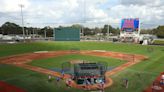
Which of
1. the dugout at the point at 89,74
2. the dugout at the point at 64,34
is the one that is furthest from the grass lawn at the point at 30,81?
the dugout at the point at 64,34

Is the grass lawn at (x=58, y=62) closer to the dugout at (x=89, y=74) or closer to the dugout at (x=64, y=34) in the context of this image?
the dugout at (x=89, y=74)

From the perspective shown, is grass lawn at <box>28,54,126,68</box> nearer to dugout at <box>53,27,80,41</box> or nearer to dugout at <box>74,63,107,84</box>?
dugout at <box>74,63,107,84</box>

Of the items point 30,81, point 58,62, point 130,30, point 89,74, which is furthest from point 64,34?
point 89,74

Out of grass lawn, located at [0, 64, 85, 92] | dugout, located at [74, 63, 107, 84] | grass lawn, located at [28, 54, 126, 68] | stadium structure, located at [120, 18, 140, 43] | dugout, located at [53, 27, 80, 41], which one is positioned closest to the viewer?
grass lawn, located at [0, 64, 85, 92]

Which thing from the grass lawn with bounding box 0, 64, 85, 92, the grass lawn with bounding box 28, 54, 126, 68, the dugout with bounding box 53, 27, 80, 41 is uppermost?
the dugout with bounding box 53, 27, 80, 41

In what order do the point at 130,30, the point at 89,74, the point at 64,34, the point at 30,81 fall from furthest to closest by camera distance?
the point at 64,34 → the point at 130,30 → the point at 30,81 → the point at 89,74

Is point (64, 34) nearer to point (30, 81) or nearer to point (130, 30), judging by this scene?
point (130, 30)

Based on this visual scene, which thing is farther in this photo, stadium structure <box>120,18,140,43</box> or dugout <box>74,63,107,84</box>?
stadium structure <box>120,18,140,43</box>

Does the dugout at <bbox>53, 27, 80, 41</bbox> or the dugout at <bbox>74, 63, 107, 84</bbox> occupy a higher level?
the dugout at <bbox>53, 27, 80, 41</bbox>

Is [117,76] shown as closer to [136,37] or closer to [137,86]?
[137,86]

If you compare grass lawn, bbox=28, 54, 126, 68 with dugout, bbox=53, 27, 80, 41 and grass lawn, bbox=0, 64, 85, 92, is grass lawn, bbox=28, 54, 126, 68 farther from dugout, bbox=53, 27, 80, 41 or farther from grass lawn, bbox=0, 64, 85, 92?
dugout, bbox=53, 27, 80, 41

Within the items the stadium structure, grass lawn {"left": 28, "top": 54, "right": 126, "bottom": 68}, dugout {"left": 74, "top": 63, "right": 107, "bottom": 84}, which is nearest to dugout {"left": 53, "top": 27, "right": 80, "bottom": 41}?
the stadium structure

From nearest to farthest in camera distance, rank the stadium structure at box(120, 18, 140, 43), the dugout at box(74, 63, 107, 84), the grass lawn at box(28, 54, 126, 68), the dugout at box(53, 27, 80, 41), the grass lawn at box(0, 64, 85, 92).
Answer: the grass lawn at box(0, 64, 85, 92) → the dugout at box(74, 63, 107, 84) → the grass lawn at box(28, 54, 126, 68) → the stadium structure at box(120, 18, 140, 43) → the dugout at box(53, 27, 80, 41)

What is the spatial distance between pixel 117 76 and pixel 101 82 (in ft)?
13.1
